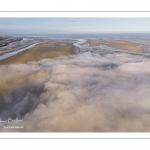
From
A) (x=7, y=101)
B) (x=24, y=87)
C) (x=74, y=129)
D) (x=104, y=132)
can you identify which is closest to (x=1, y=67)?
(x=24, y=87)

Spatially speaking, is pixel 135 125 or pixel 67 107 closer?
pixel 135 125

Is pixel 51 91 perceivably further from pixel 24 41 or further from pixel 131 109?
pixel 24 41
